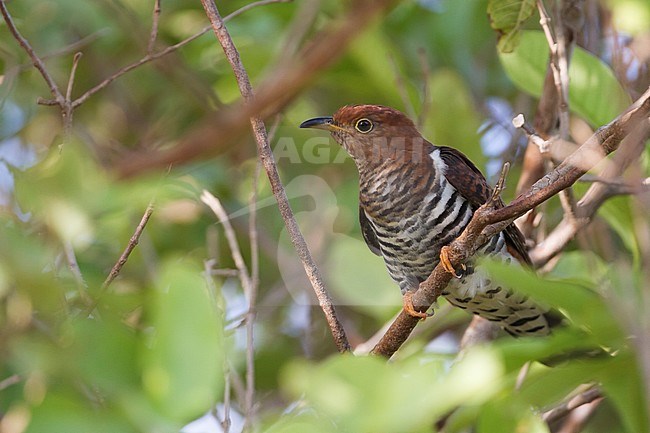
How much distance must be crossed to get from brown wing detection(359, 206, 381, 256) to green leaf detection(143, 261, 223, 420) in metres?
2.16

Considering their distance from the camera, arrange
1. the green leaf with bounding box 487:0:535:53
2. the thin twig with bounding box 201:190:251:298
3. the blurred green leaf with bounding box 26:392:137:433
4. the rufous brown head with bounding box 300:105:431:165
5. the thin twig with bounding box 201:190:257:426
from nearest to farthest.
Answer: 1. the blurred green leaf with bounding box 26:392:137:433
2. the thin twig with bounding box 201:190:257:426
3. the thin twig with bounding box 201:190:251:298
4. the green leaf with bounding box 487:0:535:53
5. the rufous brown head with bounding box 300:105:431:165

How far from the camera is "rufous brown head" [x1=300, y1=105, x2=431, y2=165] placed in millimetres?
3205

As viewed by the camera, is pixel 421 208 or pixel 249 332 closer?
pixel 249 332

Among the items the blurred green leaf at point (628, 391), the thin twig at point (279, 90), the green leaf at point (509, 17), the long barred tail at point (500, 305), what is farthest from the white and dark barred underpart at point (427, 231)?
the thin twig at point (279, 90)

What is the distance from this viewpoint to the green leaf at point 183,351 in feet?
3.57

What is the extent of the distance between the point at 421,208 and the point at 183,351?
79.1 inches

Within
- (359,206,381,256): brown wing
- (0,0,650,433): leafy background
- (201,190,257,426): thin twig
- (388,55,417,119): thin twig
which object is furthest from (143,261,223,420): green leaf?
(388,55,417,119): thin twig

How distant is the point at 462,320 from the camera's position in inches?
151

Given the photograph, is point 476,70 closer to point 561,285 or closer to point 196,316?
point 561,285

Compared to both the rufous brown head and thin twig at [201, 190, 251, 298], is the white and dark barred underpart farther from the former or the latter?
thin twig at [201, 190, 251, 298]

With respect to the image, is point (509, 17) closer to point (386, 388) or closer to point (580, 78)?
point (580, 78)

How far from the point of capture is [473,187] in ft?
9.68

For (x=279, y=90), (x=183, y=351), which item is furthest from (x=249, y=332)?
(x=279, y=90)

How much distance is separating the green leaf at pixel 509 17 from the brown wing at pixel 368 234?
0.83 meters
